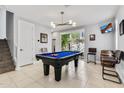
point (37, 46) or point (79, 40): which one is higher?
point (79, 40)

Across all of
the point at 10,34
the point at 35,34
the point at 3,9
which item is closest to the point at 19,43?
the point at 10,34

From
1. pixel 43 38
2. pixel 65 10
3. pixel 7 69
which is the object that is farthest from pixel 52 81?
pixel 43 38

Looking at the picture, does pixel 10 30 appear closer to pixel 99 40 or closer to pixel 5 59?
pixel 5 59

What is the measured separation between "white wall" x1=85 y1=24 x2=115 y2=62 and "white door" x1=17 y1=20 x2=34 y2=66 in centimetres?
367

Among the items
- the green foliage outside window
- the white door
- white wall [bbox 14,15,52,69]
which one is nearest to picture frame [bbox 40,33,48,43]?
white wall [bbox 14,15,52,69]

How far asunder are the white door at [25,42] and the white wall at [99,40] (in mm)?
3671

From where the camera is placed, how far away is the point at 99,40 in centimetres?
483

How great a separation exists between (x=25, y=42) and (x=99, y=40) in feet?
14.3

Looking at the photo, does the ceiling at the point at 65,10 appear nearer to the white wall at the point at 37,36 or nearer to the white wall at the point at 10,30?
the white wall at the point at 10,30
